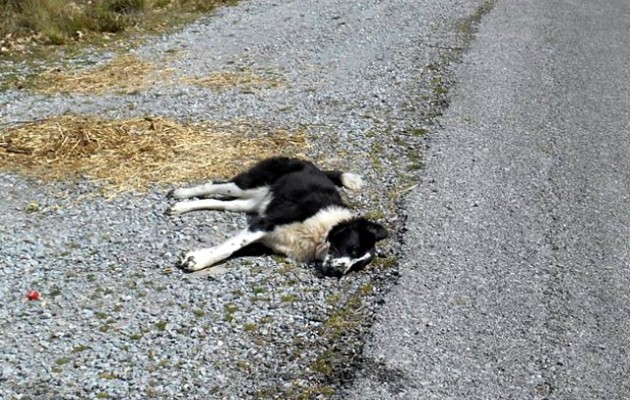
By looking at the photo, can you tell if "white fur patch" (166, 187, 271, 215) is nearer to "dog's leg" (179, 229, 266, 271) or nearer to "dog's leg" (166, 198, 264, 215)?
"dog's leg" (166, 198, 264, 215)

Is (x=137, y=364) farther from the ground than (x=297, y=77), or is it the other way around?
(x=137, y=364)

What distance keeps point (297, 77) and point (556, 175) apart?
3428mm

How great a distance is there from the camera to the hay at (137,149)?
22.2 feet

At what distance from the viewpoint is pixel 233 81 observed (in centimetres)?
917

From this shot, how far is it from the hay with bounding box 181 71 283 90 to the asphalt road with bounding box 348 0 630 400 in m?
2.10

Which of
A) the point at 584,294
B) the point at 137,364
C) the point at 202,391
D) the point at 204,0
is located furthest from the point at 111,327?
the point at 204,0

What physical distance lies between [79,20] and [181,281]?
264 inches

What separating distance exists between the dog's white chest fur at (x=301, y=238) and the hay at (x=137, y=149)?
1216 mm

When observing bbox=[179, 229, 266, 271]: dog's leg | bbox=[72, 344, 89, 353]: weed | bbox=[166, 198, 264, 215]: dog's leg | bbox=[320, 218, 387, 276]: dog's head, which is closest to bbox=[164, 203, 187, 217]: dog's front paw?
bbox=[166, 198, 264, 215]: dog's leg

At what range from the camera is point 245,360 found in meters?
4.53

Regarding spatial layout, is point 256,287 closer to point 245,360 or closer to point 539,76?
point 245,360

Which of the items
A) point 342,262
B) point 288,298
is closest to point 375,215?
point 342,262

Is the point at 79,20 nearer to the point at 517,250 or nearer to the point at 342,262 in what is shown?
the point at 342,262

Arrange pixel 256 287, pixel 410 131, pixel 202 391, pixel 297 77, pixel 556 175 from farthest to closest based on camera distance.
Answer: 1. pixel 297 77
2. pixel 410 131
3. pixel 556 175
4. pixel 256 287
5. pixel 202 391
